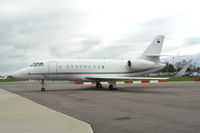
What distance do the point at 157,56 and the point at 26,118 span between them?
901 inches

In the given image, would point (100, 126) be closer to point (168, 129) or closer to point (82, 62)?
point (168, 129)

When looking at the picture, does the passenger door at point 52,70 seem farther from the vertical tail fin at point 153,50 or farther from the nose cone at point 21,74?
the vertical tail fin at point 153,50

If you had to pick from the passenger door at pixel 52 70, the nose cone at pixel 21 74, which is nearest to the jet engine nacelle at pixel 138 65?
the passenger door at pixel 52 70

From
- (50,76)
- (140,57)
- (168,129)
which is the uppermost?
(140,57)

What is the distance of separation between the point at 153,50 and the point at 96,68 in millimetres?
7643

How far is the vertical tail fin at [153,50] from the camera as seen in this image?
28.6 meters

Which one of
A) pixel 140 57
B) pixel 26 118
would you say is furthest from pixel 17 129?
pixel 140 57

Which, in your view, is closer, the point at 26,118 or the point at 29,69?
the point at 26,118

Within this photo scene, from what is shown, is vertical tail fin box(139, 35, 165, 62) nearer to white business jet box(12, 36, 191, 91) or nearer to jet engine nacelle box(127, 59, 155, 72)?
white business jet box(12, 36, 191, 91)

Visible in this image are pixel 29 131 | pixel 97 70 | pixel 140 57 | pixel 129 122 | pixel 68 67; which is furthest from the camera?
pixel 140 57

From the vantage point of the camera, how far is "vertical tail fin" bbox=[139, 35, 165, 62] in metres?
28.6

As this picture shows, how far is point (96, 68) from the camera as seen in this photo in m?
26.0

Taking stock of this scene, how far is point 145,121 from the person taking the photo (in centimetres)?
753

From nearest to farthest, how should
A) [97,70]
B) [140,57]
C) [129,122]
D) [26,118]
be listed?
1. [129,122]
2. [26,118]
3. [97,70]
4. [140,57]
